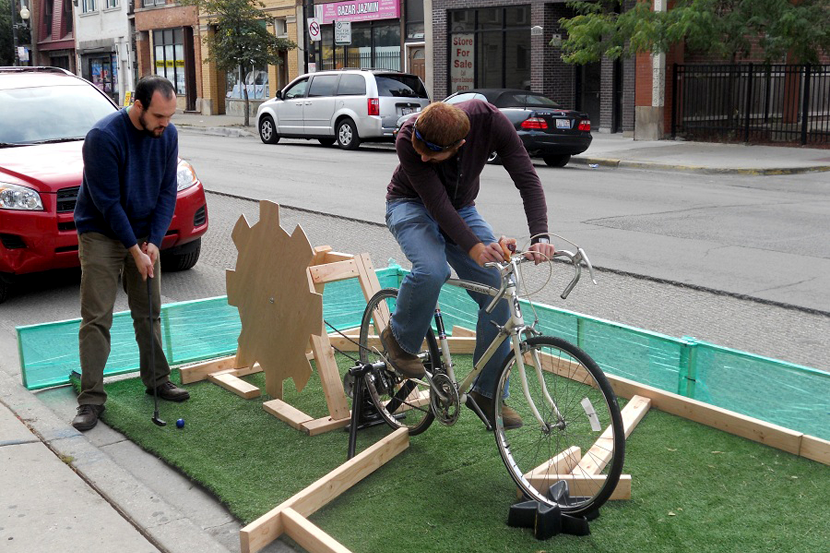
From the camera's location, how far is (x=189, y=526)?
12.9 feet

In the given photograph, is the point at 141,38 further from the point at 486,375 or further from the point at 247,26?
the point at 486,375

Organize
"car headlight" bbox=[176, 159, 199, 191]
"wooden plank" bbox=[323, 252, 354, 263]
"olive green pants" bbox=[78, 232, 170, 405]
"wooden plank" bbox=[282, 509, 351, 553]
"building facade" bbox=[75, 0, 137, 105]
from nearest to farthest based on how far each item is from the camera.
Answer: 1. "wooden plank" bbox=[282, 509, 351, 553]
2. "olive green pants" bbox=[78, 232, 170, 405]
3. "wooden plank" bbox=[323, 252, 354, 263]
4. "car headlight" bbox=[176, 159, 199, 191]
5. "building facade" bbox=[75, 0, 137, 105]

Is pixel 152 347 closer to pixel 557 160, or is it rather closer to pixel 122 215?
pixel 122 215

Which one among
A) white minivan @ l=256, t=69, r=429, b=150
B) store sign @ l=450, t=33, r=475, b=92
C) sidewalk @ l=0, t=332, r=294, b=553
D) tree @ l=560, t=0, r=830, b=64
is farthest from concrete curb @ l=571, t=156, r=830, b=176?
sidewalk @ l=0, t=332, r=294, b=553

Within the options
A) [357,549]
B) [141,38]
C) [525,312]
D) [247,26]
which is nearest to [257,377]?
[525,312]

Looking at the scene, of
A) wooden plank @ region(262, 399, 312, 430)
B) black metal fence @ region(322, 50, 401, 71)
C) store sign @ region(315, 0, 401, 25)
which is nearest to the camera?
wooden plank @ region(262, 399, 312, 430)

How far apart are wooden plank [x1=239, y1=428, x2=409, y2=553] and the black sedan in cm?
1441

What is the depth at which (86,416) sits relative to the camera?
16.5ft

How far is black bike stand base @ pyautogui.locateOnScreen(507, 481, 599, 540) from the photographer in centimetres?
369

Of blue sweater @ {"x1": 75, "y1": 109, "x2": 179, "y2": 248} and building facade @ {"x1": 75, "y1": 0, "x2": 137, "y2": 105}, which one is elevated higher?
building facade @ {"x1": 75, "y1": 0, "x2": 137, "y2": 105}

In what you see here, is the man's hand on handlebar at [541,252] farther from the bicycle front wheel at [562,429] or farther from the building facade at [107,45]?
the building facade at [107,45]

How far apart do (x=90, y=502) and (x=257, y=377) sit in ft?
6.12

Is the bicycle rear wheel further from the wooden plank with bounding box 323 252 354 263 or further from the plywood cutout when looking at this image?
the wooden plank with bounding box 323 252 354 263

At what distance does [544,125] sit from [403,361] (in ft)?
48.2
